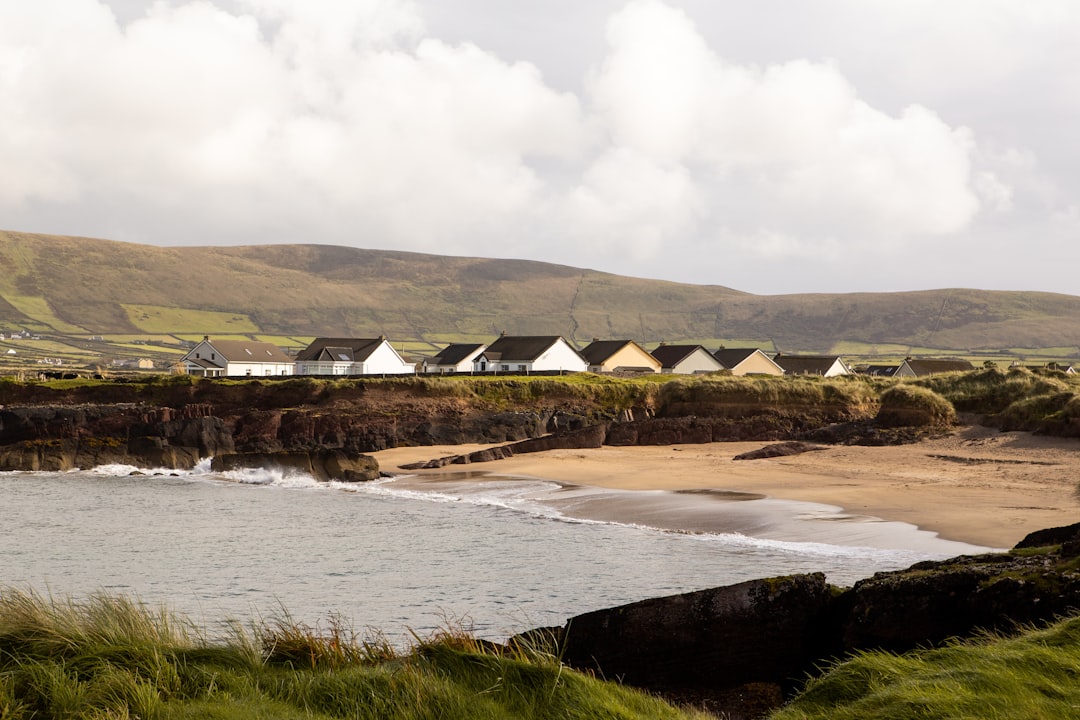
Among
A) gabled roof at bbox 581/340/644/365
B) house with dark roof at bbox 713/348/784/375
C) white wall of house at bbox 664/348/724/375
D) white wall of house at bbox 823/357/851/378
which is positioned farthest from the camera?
white wall of house at bbox 664/348/724/375

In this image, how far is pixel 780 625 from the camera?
965cm

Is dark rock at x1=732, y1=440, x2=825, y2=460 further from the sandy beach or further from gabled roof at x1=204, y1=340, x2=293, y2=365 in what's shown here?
gabled roof at x1=204, y1=340, x2=293, y2=365

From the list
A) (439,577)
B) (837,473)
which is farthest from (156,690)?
(837,473)

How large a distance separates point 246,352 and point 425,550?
8380 cm

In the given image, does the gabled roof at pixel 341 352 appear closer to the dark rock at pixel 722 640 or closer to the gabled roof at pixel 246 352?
the gabled roof at pixel 246 352

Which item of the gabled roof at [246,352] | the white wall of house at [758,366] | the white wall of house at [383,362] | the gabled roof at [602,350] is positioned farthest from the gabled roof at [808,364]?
the gabled roof at [246,352]

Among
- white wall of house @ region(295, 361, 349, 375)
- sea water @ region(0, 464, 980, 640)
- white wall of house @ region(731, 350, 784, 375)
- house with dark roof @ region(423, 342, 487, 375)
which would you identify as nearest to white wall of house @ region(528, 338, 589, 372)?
house with dark roof @ region(423, 342, 487, 375)

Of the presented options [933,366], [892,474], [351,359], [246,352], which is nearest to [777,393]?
[892,474]

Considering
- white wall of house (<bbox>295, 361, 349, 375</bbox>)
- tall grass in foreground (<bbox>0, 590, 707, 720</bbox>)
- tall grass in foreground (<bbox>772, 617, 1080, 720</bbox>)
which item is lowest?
tall grass in foreground (<bbox>0, 590, 707, 720</bbox>)

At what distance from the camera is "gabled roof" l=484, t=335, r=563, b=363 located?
8506 cm

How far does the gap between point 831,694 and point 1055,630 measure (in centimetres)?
199

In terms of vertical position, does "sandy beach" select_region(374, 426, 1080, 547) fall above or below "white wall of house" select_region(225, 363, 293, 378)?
below

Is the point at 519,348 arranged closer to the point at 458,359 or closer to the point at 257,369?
the point at 458,359

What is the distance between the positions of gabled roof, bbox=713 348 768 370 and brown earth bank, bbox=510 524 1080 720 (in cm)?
7549
